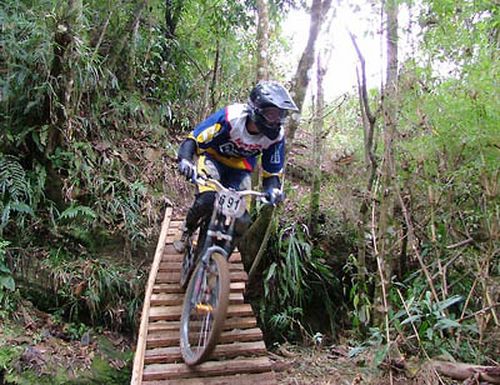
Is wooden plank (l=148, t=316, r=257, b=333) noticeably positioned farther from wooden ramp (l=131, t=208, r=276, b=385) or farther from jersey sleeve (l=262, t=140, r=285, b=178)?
jersey sleeve (l=262, t=140, r=285, b=178)

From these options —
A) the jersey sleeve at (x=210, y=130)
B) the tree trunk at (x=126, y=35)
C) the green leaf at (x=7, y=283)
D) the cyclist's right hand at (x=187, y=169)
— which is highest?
the tree trunk at (x=126, y=35)

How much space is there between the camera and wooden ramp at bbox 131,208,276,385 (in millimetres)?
3508

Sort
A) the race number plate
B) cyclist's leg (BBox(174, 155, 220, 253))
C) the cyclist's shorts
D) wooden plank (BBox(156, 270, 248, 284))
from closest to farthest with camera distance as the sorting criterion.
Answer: the race number plate < cyclist's leg (BBox(174, 155, 220, 253)) < the cyclist's shorts < wooden plank (BBox(156, 270, 248, 284))

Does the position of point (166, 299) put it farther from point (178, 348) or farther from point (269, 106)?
point (269, 106)

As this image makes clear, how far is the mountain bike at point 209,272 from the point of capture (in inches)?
135

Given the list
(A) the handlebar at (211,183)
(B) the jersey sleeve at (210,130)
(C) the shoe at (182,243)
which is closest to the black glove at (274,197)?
(A) the handlebar at (211,183)

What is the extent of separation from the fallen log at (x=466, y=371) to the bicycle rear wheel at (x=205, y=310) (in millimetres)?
1599

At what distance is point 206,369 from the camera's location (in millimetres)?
3566

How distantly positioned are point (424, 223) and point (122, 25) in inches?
217

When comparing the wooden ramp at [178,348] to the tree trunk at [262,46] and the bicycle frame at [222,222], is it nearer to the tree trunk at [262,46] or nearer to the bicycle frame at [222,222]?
the bicycle frame at [222,222]

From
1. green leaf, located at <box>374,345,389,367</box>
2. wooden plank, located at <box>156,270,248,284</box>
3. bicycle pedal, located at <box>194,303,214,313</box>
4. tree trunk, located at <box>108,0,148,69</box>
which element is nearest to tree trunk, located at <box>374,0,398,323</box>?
green leaf, located at <box>374,345,389,367</box>

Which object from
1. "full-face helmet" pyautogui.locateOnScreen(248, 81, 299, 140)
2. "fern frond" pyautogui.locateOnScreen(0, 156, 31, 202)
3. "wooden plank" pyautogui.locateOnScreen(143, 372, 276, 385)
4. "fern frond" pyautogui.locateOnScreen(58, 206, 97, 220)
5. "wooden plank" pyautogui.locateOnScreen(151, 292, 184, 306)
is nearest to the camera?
"wooden plank" pyautogui.locateOnScreen(143, 372, 276, 385)

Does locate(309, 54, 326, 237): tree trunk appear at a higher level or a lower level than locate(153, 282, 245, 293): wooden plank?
higher

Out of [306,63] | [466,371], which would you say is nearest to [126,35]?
[306,63]
